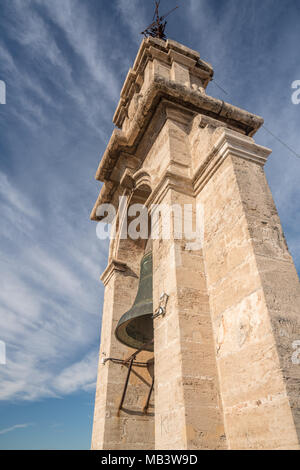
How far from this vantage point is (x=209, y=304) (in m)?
3.25

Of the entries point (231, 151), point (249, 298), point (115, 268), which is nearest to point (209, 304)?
point (249, 298)

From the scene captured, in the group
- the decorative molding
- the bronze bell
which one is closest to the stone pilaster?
the bronze bell

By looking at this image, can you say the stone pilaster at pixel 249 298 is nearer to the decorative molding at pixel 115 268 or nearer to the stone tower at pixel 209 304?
the stone tower at pixel 209 304

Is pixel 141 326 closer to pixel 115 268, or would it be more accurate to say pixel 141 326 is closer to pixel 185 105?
pixel 115 268

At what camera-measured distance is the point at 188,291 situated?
10.7 ft

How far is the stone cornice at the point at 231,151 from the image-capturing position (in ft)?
11.7

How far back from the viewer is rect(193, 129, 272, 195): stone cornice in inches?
140

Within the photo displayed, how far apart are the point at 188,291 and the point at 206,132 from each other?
2341mm

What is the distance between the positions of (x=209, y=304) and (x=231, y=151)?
5.64ft

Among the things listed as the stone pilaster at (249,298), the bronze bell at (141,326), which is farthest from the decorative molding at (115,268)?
the stone pilaster at (249,298)

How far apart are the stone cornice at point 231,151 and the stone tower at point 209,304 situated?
0.02 meters

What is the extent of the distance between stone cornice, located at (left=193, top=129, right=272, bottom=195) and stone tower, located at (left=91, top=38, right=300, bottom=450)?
0.02 meters

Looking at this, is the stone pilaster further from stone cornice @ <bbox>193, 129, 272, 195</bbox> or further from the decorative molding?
the decorative molding

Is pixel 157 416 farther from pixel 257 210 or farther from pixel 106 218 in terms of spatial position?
pixel 106 218
